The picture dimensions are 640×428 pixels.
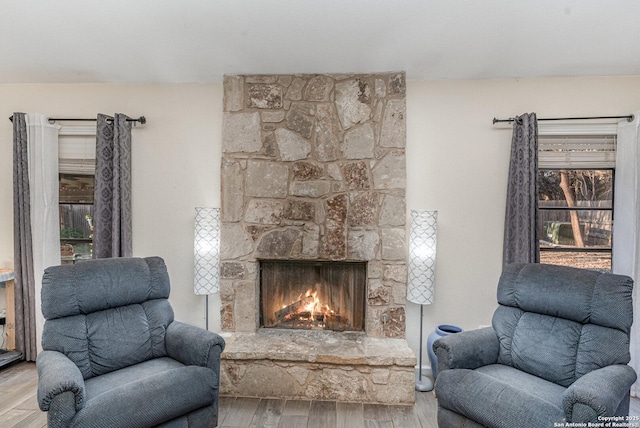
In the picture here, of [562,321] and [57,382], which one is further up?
[562,321]

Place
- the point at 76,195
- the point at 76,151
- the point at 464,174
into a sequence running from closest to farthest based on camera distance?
the point at 464,174, the point at 76,151, the point at 76,195

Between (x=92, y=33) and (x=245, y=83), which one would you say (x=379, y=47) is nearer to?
(x=245, y=83)

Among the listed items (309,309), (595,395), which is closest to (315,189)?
(309,309)

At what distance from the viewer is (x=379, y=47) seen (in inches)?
99.1

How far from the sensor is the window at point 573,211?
10.1 ft

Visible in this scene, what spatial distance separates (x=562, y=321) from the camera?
6.89 feet

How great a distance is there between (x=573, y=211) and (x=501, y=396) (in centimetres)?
211

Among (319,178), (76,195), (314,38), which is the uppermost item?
(314,38)

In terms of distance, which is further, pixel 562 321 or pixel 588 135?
pixel 588 135

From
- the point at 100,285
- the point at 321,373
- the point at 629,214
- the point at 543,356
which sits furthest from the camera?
the point at 629,214

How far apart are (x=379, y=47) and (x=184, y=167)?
195 cm

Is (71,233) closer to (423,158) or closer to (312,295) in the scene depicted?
(312,295)

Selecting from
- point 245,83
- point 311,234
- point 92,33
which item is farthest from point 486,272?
point 92,33

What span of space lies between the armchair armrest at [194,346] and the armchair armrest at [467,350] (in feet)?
4.36
